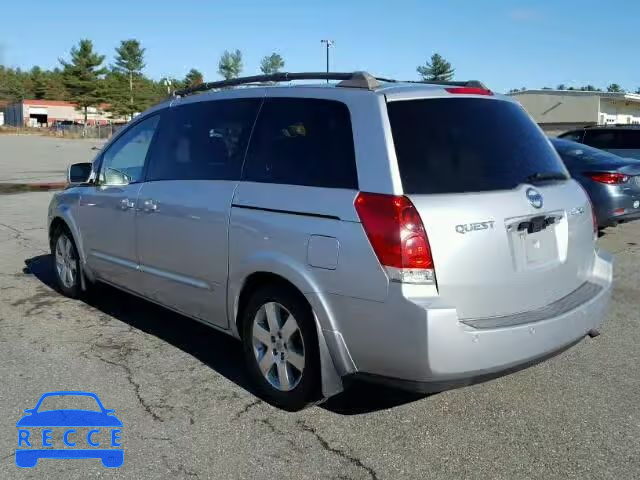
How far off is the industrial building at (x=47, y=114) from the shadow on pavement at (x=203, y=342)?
9463cm

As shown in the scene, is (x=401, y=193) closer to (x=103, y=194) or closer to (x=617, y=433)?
(x=617, y=433)

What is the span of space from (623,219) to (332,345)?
6.79 metres

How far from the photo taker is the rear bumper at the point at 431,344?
3059mm

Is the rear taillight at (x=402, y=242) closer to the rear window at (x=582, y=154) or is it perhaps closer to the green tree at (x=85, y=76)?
the rear window at (x=582, y=154)

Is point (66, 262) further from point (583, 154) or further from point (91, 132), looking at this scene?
point (91, 132)

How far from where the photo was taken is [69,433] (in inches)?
138

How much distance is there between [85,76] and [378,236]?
314ft

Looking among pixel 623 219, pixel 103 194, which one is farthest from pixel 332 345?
pixel 623 219

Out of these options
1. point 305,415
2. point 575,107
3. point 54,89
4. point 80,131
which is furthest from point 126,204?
point 54,89

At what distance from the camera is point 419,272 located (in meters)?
3.11

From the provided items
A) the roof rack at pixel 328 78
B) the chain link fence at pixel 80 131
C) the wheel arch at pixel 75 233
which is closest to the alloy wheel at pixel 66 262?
the wheel arch at pixel 75 233

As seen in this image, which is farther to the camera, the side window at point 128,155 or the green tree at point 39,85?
the green tree at point 39,85

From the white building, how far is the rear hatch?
45386mm

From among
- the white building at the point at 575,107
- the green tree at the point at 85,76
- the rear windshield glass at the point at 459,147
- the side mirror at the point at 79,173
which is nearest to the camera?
the rear windshield glass at the point at 459,147
